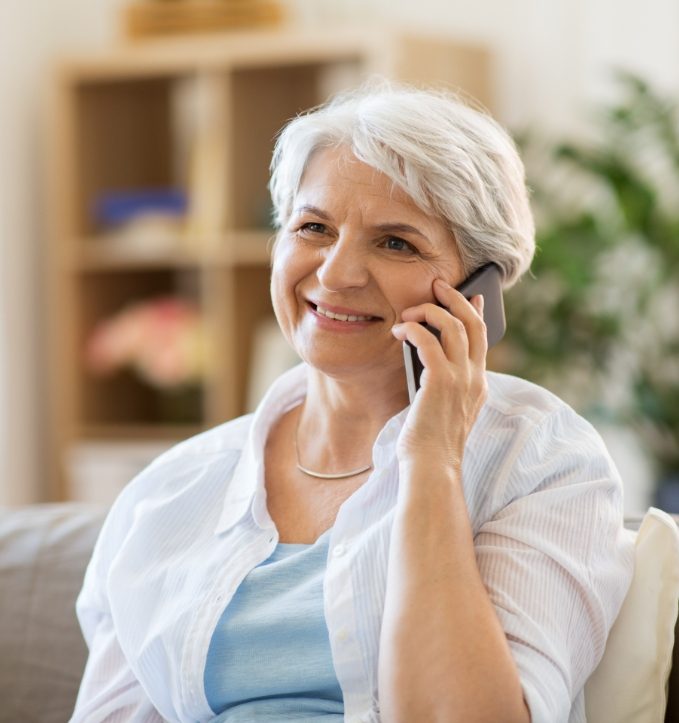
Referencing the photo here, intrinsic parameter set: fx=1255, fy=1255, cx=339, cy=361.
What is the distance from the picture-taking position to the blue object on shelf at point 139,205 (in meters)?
4.14

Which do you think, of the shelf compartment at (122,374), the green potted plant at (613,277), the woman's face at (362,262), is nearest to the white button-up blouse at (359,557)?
the woman's face at (362,262)

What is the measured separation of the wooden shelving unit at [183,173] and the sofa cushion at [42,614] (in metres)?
2.18

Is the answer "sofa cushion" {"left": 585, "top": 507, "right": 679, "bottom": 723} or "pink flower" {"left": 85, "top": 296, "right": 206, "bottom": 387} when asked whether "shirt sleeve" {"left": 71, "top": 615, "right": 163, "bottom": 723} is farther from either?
"pink flower" {"left": 85, "top": 296, "right": 206, "bottom": 387}

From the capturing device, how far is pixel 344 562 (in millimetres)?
1466

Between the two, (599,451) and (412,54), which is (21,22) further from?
(599,451)

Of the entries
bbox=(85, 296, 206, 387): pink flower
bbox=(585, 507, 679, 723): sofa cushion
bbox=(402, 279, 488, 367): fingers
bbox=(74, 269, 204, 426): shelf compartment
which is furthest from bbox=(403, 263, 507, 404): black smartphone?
bbox=(74, 269, 204, 426): shelf compartment

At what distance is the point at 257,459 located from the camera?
1669 mm

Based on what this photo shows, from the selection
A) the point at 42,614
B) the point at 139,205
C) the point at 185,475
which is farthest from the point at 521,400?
the point at 139,205

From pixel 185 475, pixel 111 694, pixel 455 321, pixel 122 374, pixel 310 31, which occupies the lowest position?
pixel 122 374

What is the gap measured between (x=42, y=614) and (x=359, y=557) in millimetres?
571

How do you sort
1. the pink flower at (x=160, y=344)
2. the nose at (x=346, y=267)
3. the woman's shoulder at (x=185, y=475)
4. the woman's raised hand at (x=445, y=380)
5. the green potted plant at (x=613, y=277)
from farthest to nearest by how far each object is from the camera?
1. the pink flower at (x=160, y=344)
2. the green potted plant at (x=613, y=277)
3. the woman's shoulder at (x=185, y=475)
4. the nose at (x=346, y=267)
5. the woman's raised hand at (x=445, y=380)

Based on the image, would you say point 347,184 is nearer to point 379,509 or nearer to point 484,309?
point 484,309

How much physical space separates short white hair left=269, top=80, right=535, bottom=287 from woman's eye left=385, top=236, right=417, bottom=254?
0.17 feet

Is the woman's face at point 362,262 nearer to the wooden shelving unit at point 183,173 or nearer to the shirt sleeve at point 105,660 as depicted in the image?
the shirt sleeve at point 105,660
